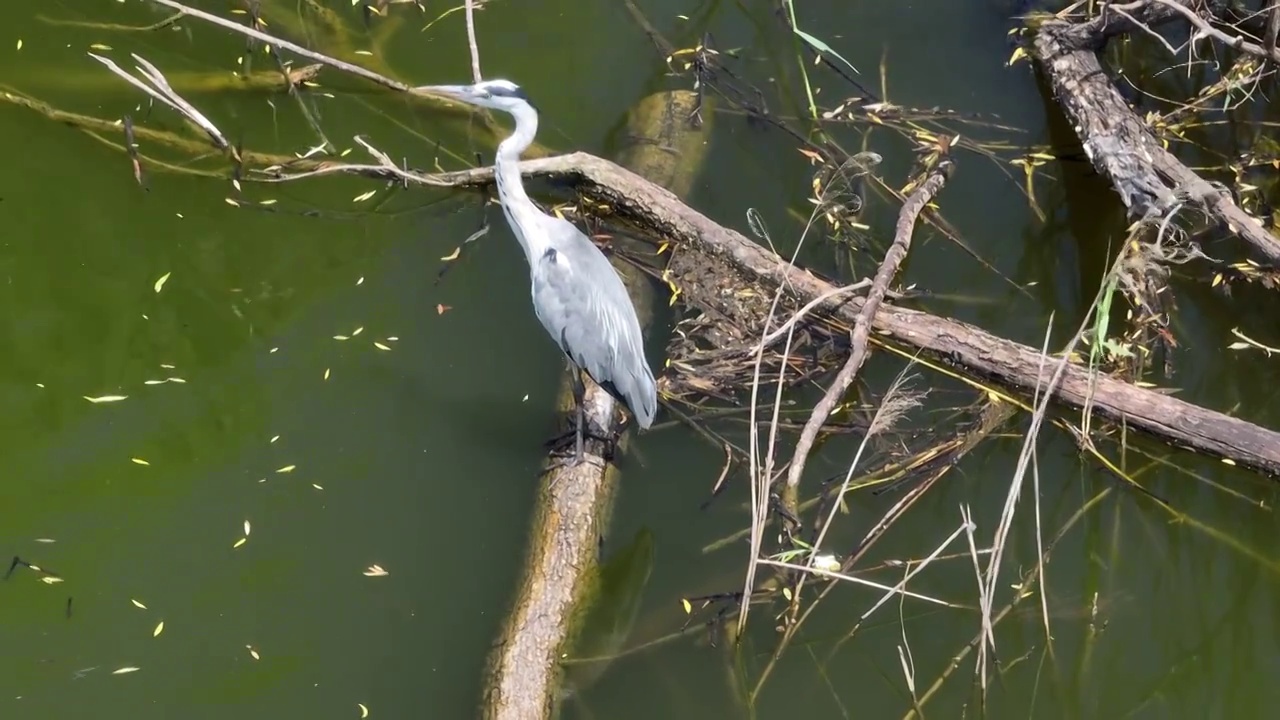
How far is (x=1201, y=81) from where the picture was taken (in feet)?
12.5

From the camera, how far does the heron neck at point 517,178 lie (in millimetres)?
2900

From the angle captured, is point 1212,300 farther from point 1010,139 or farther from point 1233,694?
point 1233,694

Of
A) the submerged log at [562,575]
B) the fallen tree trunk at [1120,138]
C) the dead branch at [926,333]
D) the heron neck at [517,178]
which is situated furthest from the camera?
the fallen tree trunk at [1120,138]

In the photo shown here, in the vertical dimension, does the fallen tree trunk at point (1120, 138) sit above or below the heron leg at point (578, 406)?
above

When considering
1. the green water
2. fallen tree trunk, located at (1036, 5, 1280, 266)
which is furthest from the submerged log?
fallen tree trunk, located at (1036, 5, 1280, 266)

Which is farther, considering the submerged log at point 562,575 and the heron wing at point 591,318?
the heron wing at point 591,318

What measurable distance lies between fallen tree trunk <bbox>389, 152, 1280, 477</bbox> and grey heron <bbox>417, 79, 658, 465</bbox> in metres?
0.44

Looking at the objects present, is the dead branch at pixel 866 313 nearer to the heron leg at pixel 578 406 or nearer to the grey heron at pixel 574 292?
the grey heron at pixel 574 292

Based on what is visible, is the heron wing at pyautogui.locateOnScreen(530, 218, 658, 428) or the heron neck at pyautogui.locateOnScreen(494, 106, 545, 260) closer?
the heron wing at pyautogui.locateOnScreen(530, 218, 658, 428)

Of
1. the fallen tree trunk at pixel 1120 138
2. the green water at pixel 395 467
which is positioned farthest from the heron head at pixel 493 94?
the fallen tree trunk at pixel 1120 138

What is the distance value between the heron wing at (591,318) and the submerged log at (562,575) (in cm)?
23

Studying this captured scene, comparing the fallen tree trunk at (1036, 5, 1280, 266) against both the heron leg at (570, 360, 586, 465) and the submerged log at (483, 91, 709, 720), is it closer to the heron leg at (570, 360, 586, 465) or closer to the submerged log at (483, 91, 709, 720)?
the submerged log at (483, 91, 709, 720)

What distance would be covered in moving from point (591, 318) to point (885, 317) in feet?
3.22

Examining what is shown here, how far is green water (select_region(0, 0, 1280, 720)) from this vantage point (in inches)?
113
